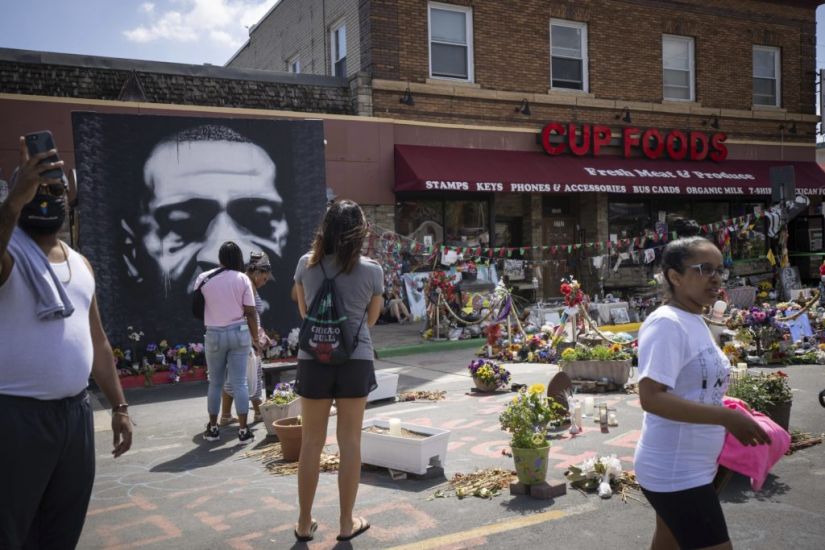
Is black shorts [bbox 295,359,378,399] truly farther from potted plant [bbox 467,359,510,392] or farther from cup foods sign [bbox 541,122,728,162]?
cup foods sign [bbox 541,122,728,162]

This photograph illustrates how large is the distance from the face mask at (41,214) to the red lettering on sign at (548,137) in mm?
16041

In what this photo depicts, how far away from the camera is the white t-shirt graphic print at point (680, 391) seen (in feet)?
8.98

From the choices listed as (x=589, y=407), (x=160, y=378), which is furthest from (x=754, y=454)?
(x=160, y=378)

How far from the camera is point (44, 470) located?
2604 millimetres

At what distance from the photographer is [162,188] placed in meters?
10.8

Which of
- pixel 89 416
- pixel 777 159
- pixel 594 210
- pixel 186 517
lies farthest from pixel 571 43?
pixel 89 416

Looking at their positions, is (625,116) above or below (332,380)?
above

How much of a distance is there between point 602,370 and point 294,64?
1687 centimetres

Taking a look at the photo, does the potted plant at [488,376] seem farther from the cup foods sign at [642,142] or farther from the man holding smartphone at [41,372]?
the cup foods sign at [642,142]

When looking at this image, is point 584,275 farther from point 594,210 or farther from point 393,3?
point 393,3

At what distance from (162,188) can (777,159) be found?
61.2ft

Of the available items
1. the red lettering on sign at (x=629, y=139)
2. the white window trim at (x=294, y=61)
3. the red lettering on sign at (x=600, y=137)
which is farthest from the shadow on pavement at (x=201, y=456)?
the white window trim at (x=294, y=61)

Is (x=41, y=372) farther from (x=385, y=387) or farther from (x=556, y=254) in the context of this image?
(x=556, y=254)

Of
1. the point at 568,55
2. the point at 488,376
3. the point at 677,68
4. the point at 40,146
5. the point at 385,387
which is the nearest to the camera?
the point at 40,146
